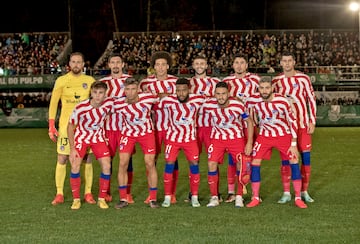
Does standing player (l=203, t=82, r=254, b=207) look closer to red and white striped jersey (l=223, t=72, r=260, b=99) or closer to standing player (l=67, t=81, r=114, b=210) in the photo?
red and white striped jersey (l=223, t=72, r=260, b=99)

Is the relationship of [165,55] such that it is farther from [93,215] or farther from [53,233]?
[53,233]

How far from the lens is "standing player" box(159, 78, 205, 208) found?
8336 mm

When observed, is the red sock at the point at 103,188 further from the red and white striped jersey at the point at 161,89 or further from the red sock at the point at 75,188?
the red and white striped jersey at the point at 161,89

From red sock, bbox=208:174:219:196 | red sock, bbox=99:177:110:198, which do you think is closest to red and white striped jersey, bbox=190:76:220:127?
red sock, bbox=208:174:219:196

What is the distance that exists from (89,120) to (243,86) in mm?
2240

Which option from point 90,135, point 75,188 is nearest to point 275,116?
point 90,135

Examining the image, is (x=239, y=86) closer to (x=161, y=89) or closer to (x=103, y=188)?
(x=161, y=89)

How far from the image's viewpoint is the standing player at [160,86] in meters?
8.52

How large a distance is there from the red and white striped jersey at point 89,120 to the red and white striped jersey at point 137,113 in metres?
0.15

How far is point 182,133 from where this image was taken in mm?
8422

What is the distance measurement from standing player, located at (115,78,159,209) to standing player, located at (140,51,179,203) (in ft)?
0.84

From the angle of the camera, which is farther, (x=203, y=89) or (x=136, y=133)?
(x=203, y=89)

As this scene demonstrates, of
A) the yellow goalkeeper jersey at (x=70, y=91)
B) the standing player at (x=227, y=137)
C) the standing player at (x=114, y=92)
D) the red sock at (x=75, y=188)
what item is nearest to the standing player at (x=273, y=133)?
the standing player at (x=227, y=137)

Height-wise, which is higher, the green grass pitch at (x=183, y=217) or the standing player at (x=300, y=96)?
the standing player at (x=300, y=96)
